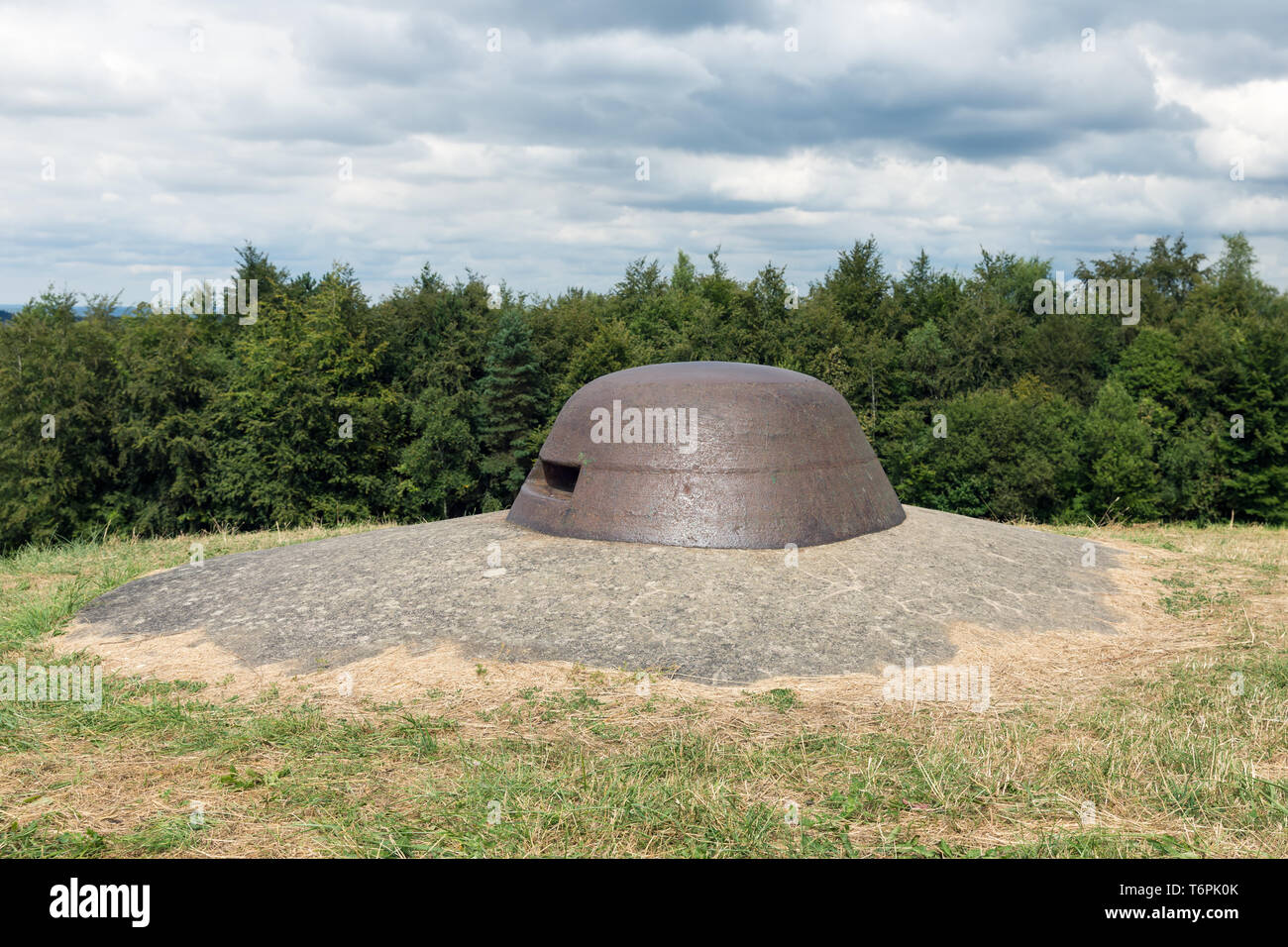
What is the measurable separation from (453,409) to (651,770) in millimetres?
34568

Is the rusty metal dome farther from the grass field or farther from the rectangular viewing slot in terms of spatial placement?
the grass field

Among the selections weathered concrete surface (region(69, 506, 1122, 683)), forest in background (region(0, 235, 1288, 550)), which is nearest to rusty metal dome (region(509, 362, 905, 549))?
weathered concrete surface (region(69, 506, 1122, 683))

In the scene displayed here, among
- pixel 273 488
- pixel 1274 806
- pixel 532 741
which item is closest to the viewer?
A: pixel 1274 806

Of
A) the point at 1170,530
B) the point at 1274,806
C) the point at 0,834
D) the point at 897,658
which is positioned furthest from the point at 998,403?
the point at 0,834

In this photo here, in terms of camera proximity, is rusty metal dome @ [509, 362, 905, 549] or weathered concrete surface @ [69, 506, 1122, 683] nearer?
weathered concrete surface @ [69, 506, 1122, 683]

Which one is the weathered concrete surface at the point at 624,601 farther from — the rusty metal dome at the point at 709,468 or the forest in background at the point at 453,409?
the forest in background at the point at 453,409

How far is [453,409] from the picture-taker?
129ft

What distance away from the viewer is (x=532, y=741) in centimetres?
691

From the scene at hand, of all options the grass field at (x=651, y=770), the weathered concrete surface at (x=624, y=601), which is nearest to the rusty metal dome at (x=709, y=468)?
the weathered concrete surface at (x=624, y=601)

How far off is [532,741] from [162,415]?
3687 cm

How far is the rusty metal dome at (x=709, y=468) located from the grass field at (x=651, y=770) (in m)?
3.41

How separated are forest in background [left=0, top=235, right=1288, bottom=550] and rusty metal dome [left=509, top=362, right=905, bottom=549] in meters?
26.0

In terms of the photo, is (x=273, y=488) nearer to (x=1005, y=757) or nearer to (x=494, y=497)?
(x=494, y=497)

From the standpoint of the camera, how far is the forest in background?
36.5 meters
